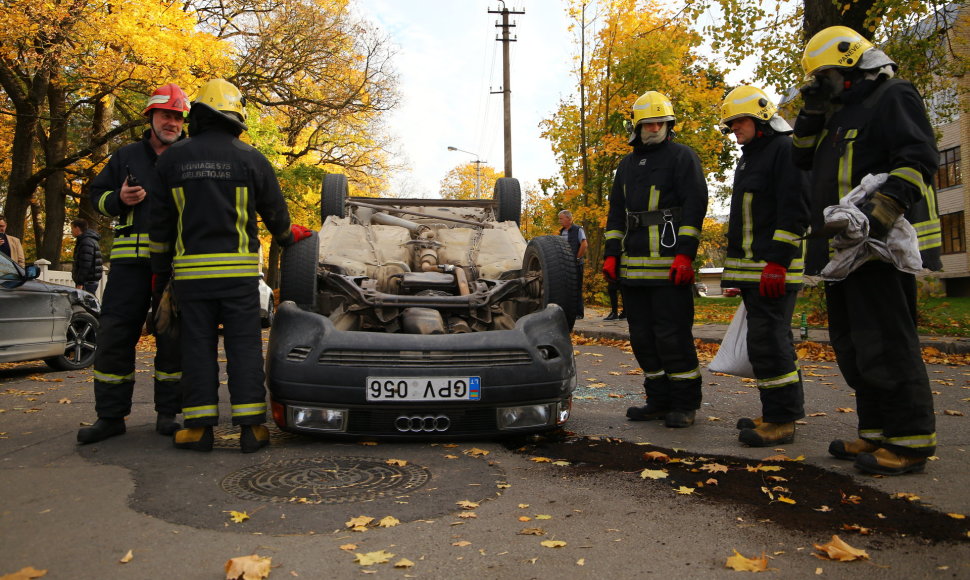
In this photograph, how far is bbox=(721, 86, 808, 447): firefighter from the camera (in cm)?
443

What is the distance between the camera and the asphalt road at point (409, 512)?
261 cm

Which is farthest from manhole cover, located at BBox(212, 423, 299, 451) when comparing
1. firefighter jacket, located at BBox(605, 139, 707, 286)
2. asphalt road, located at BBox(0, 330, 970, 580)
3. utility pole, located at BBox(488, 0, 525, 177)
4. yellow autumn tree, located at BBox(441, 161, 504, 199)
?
yellow autumn tree, located at BBox(441, 161, 504, 199)

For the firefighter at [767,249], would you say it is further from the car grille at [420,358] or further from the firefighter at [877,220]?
the car grille at [420,358]

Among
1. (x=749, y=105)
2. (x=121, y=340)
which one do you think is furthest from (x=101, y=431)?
(x=749, y=105)

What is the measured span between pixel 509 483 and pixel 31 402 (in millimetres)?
4646

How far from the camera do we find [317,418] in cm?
434

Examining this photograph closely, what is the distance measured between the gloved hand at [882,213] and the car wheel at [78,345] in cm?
799

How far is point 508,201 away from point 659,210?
2.37 metres

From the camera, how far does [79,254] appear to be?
11.4 meters

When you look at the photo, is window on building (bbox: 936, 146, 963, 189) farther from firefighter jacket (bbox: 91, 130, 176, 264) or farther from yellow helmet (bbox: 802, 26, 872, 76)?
firefighter jacket (bbox: 91, 130, 176, 264)

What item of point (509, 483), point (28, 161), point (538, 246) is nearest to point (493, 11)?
point (28, 161)

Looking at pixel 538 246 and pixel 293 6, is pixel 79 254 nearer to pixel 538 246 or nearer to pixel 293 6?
pixel 538 246

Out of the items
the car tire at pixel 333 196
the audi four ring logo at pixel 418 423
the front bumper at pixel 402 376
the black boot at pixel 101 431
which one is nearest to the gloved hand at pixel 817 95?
the front bumper at pixel 402 376

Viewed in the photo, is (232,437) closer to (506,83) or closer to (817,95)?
(817,95)
